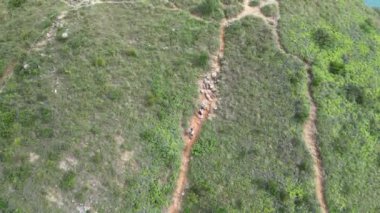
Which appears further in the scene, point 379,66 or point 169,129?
point 379,66

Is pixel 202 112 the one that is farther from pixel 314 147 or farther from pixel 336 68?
pixel 336 68

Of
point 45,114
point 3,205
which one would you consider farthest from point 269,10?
point 3,205

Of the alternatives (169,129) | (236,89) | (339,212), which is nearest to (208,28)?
(236,89)

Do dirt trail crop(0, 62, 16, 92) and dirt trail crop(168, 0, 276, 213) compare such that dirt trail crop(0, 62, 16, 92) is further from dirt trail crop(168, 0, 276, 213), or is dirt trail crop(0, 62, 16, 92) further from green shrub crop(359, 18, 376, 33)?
green shrub crop(359, 18, 376, 33)

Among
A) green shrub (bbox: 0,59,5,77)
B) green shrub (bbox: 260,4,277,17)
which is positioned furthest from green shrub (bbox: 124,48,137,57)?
green shrub (bbox: 260,4,277,17)

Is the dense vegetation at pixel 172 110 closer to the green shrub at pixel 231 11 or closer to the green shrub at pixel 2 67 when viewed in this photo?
the green shrub at pixel 231 11

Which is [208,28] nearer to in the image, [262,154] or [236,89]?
[236,89]

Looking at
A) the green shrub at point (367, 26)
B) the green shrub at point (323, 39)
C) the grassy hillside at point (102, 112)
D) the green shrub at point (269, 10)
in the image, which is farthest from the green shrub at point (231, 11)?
the green shrub at point (367, 26)
